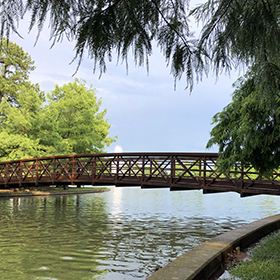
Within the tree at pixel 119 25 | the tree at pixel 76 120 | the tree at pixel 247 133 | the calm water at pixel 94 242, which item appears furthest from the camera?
the tree at pixel 76 120

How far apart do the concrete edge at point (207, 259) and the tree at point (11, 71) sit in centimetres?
3546

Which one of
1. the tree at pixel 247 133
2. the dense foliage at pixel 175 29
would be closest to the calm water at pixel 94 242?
the tree at pixel 247 133

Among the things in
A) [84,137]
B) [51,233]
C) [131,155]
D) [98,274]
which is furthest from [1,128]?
[98,274]

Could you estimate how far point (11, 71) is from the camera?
39.5 metres

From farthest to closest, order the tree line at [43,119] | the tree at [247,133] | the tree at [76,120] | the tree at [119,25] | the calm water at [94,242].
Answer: the tree at [76,120]
the tree line at [43,119]
the tree at [247,133]
the calm water at [94,242]
the tree at [119,25]

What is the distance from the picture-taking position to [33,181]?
21125mm

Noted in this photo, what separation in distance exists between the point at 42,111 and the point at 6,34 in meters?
30.5

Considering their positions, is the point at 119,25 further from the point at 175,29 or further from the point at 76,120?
the point at 76,120

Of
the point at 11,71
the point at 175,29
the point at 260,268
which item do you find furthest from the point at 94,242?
the point at 11,71

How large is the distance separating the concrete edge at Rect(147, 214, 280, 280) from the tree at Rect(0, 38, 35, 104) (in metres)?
35.5

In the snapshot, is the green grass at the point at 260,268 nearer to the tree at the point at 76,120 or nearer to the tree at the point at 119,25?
the tree at the point at 119,25

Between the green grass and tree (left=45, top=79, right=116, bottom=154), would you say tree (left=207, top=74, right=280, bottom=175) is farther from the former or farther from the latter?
tree (left=45, top=79, right=116, bottom=154)

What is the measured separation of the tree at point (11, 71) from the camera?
37.2 metres

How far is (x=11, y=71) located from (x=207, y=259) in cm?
4019
